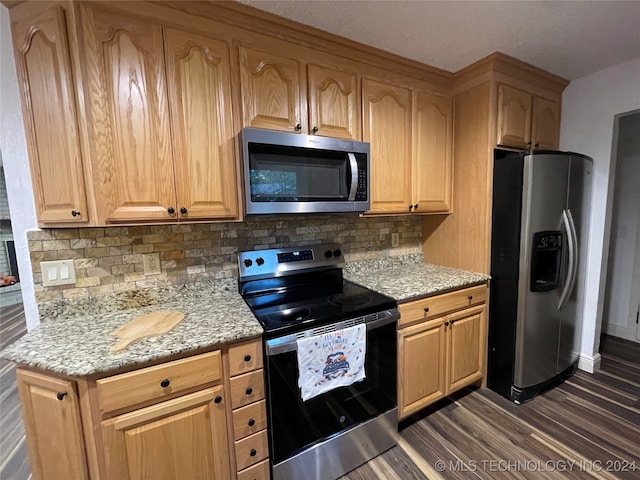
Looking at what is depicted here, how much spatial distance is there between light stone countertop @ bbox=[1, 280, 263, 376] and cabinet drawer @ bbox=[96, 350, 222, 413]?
0.06m

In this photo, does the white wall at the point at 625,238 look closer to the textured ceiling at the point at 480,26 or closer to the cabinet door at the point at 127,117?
the textured ceiling at the point at 480,26

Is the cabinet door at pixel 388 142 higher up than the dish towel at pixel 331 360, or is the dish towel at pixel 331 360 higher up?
the cabinet door at pixel 388 142

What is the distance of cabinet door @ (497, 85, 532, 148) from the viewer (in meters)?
1.88

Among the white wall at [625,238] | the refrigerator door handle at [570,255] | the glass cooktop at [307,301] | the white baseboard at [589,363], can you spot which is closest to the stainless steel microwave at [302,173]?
the glass cooktop at [307,301]

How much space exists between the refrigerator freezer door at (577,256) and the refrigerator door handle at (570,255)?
0.04 m

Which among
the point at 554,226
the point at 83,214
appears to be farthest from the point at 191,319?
the point at 554,226

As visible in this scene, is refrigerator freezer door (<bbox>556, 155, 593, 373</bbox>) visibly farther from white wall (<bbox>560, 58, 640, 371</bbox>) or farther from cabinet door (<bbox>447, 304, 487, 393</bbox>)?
cabinet door (<bbox>447, 304, 487, 393</bbox>)

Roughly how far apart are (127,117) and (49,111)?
28cm

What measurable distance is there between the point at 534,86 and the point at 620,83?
1.77 feet

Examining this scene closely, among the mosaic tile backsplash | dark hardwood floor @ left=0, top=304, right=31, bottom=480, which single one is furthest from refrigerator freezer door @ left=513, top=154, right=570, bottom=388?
dark hardwood floor @ left=0, top=304, right=31, bottom=480

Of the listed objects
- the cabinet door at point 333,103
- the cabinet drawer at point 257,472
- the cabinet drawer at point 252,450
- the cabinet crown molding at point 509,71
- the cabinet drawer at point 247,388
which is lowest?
the cabinet drawer at point 257,472

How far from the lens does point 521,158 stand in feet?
5.72

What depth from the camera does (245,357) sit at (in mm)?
1188

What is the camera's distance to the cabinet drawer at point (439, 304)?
160 cm
